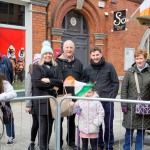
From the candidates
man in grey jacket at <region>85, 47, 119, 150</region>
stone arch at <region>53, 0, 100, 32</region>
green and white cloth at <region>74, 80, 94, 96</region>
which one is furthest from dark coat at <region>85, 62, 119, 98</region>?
stone arch at <region>53, 0, 100, 32</region>

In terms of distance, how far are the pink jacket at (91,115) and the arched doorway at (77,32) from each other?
261 inches

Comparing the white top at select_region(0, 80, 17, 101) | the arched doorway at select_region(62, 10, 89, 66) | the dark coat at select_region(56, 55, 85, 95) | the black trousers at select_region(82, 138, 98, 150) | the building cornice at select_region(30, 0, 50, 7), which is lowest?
the black trousers at select_region(82, 138, 98, 150)

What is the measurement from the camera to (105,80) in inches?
189

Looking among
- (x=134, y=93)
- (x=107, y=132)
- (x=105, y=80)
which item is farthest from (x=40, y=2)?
(x=134, y=93)

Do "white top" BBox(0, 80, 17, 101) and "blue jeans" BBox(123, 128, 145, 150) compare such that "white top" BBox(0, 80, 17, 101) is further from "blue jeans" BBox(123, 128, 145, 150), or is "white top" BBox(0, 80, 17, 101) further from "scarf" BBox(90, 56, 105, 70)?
"blue jeans" BBox(123, 128, 145, 150)

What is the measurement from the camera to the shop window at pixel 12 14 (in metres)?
8.81

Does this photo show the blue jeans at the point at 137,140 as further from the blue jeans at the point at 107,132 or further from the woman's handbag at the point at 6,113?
the woman's handbag at the point at 6,113

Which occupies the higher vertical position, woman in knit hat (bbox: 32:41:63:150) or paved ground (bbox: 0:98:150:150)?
woman in knit hat (bbox: 32:41:63:150)

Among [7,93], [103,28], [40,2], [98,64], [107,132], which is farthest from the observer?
[103,28]

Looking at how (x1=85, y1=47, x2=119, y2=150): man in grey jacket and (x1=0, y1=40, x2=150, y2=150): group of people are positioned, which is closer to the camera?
(x1=0, y1=40, x2=150, y2=150): group of people

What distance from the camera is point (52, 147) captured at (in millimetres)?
5090

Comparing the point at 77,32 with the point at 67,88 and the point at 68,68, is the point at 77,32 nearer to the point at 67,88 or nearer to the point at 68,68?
the point at 68,68

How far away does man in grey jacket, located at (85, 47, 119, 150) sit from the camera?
15.7ft

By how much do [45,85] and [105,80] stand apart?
1.04m
